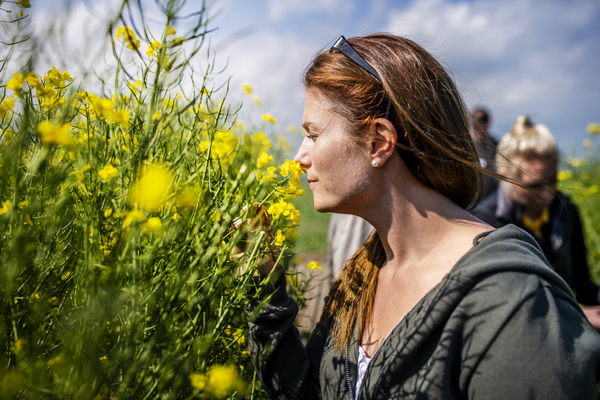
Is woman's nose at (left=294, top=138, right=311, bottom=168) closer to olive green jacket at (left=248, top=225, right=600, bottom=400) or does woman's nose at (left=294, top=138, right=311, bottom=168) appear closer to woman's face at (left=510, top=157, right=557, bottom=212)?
olive green jacket at (left=248, top=225, right=600, bottom=400)

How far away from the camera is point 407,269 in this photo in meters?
1.22

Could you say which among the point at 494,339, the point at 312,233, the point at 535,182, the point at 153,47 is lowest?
the point at 494,339

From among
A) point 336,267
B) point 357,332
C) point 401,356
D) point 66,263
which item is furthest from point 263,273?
point 336,267

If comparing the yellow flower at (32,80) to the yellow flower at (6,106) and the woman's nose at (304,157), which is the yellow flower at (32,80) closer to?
the yellow flower at (6,106)

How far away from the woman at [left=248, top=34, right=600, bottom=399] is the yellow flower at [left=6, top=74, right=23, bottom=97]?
73 cm

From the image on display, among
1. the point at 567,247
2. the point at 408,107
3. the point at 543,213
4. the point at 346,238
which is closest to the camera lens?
the point at 408,107

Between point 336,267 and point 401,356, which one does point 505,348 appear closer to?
point 401,356

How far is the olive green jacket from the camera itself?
0.81m

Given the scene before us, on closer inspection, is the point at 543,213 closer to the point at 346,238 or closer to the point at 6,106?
the point at 346,238

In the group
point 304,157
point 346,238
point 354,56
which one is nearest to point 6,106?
point 304,157

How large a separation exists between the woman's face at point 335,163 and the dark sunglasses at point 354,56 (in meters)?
0.14

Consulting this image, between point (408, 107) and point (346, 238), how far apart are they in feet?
5.54

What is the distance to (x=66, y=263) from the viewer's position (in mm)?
771

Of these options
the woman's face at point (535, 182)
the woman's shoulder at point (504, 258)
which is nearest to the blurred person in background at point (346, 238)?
the woman's face at point (535, 182)
